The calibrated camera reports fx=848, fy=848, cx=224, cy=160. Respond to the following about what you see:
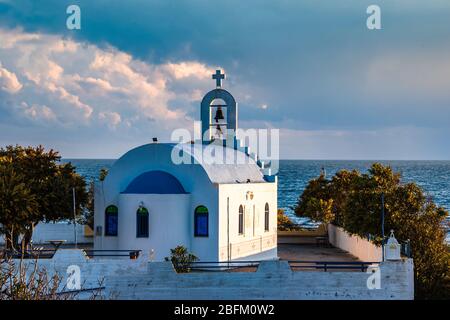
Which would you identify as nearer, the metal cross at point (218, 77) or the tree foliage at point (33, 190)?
the tree foliage at point (33, 190)

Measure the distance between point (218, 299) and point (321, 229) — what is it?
17.6m

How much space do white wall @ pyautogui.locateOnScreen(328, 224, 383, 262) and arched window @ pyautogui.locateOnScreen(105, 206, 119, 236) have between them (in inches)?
421

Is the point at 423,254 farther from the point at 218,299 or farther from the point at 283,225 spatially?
the point at 283,225

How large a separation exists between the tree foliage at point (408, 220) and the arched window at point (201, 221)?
6561 mm

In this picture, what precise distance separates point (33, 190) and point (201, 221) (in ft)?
26.0

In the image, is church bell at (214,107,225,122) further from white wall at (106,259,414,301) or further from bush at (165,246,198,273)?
white wall at (106,259,414,301)

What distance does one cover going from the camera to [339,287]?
31.0 m

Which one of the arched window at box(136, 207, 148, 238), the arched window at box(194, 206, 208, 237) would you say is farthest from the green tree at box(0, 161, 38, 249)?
the arched window at box(194, 206, 208, 237)

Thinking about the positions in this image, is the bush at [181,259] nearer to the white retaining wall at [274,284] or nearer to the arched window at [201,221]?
the arched window at [201,221]

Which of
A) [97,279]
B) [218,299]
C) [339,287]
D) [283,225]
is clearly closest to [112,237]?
[97,279]

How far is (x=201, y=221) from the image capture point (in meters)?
35.0

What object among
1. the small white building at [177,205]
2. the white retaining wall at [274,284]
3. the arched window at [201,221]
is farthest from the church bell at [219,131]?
the white retaining wall at [274,284]

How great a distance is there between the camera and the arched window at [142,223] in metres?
35.0

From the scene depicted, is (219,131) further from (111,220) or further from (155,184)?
(111,220)
